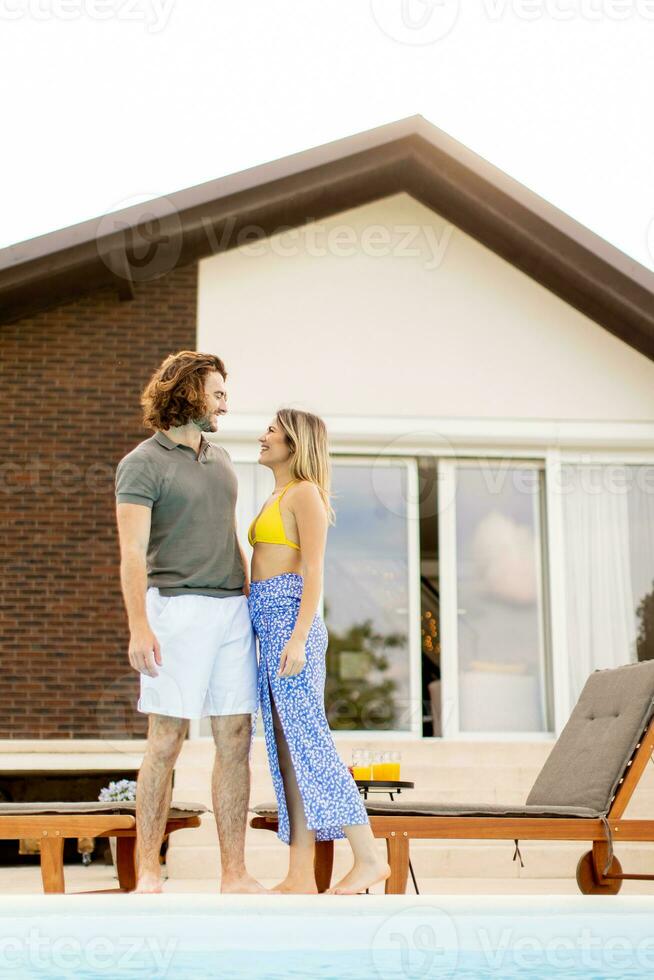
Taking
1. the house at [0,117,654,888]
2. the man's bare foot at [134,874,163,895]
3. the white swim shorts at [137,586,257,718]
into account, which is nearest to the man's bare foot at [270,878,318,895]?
the man's bare foot at [134,874,163,895]

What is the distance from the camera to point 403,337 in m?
8.50

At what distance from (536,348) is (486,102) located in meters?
2.00

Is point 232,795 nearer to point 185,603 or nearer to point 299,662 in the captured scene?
point 299,662

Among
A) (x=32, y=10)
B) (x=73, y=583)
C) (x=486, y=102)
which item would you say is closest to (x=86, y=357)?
(x=73, y=583)

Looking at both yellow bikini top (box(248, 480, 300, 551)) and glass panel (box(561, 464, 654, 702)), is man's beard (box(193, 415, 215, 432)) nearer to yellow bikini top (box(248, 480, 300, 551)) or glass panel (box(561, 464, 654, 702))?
yellow bikini top (box(248, 480, 300, 551))

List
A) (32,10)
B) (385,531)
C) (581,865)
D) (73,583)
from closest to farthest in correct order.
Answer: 1. (581,865)
2. (32,10)
3. (73,583)
4. (385,531)

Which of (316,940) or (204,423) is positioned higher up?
(204,423)

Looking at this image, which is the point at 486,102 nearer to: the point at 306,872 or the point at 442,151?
the point at 442,151

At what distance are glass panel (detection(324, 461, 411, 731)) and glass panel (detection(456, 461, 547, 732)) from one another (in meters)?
0.44

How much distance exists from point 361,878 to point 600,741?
1.38m

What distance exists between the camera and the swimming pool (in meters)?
2.65

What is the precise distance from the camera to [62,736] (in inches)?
307

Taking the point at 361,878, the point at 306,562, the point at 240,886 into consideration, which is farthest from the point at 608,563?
the point at 240,886

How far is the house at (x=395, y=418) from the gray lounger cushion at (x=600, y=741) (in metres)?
3.02
